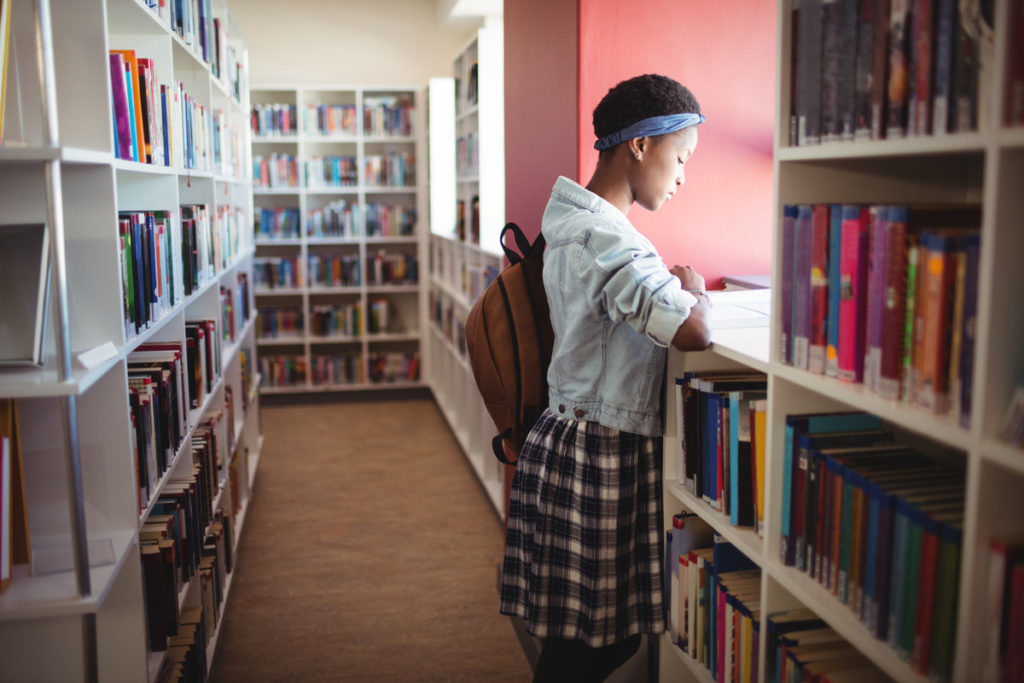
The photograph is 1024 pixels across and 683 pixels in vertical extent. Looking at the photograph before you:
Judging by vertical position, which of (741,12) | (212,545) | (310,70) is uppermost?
(310,70)

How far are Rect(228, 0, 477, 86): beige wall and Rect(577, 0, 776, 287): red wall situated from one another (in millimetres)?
4136

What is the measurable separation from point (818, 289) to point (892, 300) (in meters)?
0.16

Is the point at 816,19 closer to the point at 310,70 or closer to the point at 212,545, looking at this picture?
the point at 212,545

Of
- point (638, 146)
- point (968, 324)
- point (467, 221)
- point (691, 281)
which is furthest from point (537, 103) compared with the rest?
point (467, 221)

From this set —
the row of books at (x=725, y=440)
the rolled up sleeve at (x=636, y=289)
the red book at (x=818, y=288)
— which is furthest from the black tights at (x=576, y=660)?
the red book at (x=818, y=288)

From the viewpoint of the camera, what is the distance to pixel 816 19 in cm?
118

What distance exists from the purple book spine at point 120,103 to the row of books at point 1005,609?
6.12ft

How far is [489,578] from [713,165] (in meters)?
1.84

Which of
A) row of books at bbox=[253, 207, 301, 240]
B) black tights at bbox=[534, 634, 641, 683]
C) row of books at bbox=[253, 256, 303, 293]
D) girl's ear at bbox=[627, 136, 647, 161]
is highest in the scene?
girl's ear at bbox=[627, 136, 647, 161]

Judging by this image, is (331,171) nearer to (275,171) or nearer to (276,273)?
(275,171)

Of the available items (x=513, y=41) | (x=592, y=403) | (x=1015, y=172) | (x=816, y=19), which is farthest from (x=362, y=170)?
(x=1015, y=172)

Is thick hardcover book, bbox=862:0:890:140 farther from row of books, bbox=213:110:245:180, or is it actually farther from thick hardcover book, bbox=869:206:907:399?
row of books, bbox=213:110:245:180

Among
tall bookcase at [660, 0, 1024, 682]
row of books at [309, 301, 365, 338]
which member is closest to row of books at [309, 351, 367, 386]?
row of books at [309, 301, 365, 338]

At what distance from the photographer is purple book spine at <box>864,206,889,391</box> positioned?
1.08m
